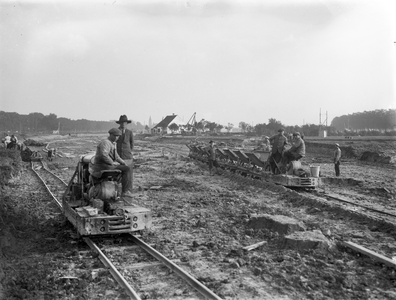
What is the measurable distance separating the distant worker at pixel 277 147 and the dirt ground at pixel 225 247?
99cm

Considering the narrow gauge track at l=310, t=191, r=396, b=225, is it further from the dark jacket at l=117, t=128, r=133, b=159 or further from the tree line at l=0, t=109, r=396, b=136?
the tree line at l=0, t=109, r=396, b=136

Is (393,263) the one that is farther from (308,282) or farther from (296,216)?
(296,216)

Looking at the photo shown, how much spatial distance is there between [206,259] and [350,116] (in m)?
119

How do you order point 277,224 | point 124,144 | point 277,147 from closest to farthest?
point 277,224
point 124,144
point 277,147

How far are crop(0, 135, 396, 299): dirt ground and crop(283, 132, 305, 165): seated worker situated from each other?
1155mm

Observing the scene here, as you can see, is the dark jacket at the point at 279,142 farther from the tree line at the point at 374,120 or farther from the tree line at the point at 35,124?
the tree line at the point at 35,124

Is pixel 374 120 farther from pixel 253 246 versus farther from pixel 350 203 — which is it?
pixel 253 246

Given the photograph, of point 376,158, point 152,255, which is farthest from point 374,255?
point 376,158

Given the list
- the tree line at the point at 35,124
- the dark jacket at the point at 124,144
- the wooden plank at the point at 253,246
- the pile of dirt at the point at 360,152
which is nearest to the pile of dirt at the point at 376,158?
the pile of dirt at the point at 360,152

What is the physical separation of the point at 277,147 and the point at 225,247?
7.43 metres

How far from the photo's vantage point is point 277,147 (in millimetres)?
13797

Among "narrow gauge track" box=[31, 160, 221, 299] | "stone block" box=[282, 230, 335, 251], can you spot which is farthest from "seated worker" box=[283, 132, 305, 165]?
"narrow gauge track" box=[31, 160, 221, 299]

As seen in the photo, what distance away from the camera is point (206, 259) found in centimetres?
637

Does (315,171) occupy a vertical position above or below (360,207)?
above
